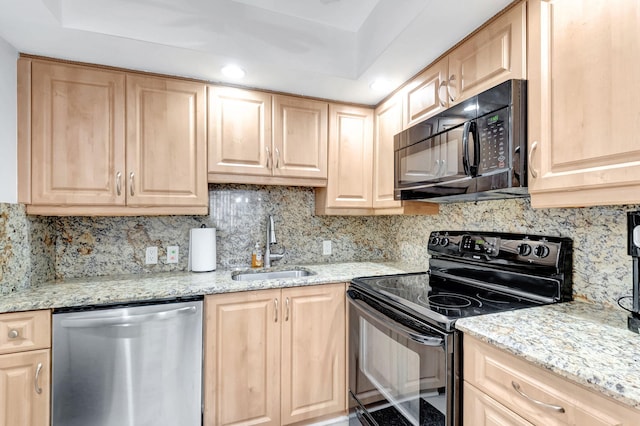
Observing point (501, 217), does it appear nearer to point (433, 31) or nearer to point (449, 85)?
point (449, 85)

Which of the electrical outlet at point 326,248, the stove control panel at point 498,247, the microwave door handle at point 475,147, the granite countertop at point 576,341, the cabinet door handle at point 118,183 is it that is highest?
the microwave door handle at point 475,147

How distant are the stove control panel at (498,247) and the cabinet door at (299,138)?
3.02ft

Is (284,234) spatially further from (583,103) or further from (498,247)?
(583,103)

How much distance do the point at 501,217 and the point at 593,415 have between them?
3.63 feet

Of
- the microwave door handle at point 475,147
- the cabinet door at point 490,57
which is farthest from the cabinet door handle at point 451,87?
the microwave door handle at point 475,147

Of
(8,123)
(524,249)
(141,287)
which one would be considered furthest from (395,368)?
(8,123)

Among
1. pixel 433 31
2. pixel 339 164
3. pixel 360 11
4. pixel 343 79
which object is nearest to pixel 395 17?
pixel 433 31

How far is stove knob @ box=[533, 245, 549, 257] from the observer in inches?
54.5

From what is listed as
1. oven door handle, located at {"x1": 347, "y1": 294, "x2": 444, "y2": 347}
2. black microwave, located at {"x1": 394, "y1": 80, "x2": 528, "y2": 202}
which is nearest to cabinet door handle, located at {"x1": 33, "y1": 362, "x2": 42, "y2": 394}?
oven door handle, located at {"x1": 347, "y1": 294, "x2": 444, "y2": 347}

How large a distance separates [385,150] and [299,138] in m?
0.61

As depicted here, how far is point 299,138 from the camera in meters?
2.16

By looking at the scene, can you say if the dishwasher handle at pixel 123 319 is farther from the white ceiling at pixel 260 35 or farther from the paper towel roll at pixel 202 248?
the white ceiling at pixel 260 35

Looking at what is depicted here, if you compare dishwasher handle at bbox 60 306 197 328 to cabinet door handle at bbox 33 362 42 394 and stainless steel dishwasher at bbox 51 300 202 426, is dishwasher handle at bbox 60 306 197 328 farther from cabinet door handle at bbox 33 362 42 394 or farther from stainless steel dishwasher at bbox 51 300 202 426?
cabinet door handle at bbox 33 362 42 394

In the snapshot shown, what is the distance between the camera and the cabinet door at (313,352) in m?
1.81
